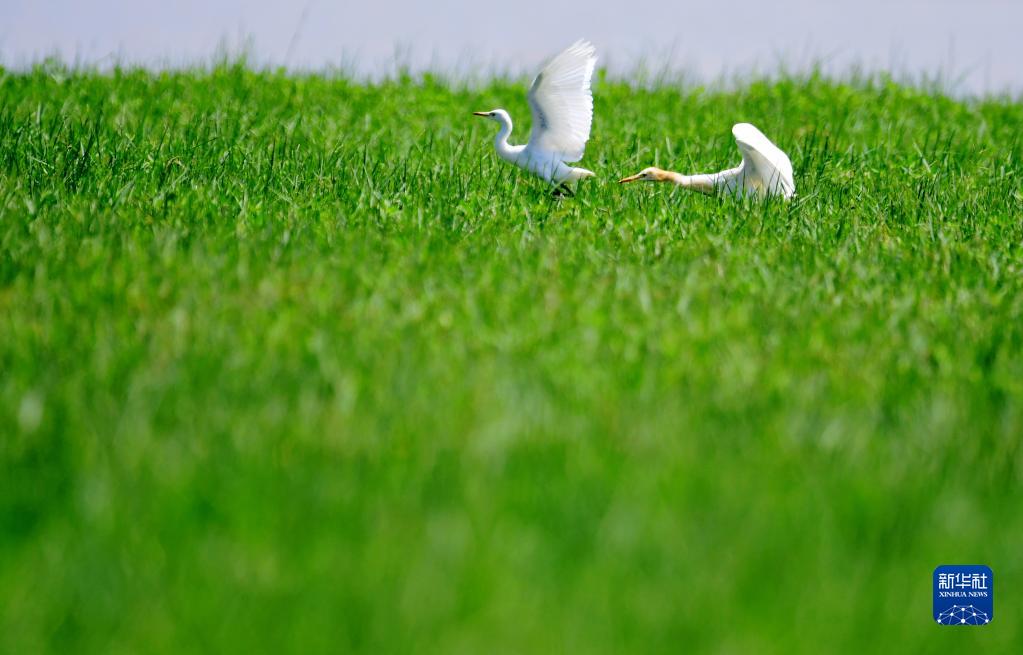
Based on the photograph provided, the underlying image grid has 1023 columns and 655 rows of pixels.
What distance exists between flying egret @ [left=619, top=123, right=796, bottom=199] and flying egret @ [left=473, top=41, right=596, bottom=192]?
1.38ft

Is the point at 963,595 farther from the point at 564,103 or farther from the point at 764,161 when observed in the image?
the point at 564,103

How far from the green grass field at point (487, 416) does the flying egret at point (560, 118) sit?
0.43 meters

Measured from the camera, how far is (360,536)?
8.75ft

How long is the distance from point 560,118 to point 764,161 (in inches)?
52.5

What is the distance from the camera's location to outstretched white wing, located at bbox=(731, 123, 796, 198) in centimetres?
672

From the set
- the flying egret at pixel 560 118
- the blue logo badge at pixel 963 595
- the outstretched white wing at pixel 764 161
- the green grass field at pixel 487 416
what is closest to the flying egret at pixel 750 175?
the outstretched white wing at pixel 764 161

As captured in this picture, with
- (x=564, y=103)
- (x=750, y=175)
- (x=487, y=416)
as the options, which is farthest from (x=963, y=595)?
(x=564, y=103)

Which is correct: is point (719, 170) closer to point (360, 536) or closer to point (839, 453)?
point (839, 453)

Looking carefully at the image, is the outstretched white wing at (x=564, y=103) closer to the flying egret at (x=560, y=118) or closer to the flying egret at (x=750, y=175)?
the flying egret at (x=560, y=118)

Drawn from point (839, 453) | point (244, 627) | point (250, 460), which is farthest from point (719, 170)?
point (244, 627)

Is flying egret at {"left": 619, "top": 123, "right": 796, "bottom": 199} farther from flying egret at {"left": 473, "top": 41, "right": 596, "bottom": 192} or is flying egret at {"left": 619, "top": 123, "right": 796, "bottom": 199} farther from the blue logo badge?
the blue logo badge

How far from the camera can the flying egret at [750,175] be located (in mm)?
6762

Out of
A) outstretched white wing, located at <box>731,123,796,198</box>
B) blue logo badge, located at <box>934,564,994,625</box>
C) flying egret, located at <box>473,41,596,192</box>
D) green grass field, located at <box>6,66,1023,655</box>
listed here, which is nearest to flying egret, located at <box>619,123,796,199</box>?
outstretched white wing, located at <box>731,123,796,198</box>

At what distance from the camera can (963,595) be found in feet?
8.89
